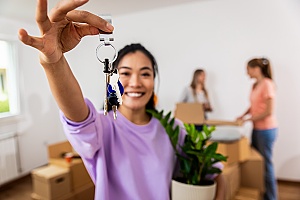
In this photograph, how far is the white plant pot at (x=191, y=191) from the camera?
1.51 ft

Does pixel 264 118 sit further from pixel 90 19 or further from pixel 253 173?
pixel 90 19

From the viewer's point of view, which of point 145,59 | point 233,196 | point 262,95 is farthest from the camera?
point 262,95

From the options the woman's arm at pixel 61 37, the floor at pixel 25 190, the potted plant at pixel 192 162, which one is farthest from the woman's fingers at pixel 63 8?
the floor at pixel 25 190

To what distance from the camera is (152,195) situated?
42cm

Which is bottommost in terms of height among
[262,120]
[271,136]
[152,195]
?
[271,136]

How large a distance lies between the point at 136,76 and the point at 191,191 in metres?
0.26

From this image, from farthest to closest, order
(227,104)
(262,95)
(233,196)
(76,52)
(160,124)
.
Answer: (227,104) < (262,95) < (233,196) < (160,124) < (76,52)

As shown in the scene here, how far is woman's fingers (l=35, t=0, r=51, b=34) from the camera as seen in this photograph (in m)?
0.18

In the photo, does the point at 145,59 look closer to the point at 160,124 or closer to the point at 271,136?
the point at 160,124

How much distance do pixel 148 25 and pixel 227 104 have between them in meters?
1.89

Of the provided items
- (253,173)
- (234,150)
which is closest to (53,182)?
(234,150)

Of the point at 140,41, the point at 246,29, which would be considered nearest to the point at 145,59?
the point at 140,41

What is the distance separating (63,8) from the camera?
0.20m

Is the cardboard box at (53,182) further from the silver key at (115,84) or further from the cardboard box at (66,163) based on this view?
the silver key at (115,84)
